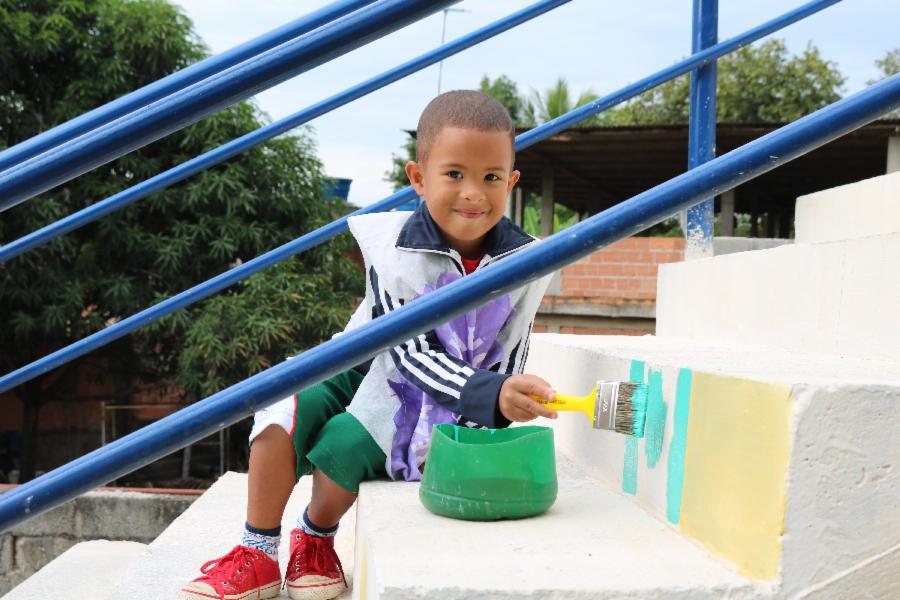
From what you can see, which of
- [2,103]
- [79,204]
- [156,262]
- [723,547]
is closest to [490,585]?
[723,547]

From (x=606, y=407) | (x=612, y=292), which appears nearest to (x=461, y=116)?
(x=606, y=407)

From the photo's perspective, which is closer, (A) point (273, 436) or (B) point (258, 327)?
(A) point (273, 436)

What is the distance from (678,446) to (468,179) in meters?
0.53

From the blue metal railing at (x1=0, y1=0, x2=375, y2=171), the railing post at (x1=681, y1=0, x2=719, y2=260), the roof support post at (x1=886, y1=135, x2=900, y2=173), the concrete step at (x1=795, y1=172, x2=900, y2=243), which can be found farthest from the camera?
the roof support post at (x1=886, y1=135, x2=900, y2=173)

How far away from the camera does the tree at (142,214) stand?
7.05m

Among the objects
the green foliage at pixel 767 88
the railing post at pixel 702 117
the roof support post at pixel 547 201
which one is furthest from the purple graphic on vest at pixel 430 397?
the green foliage at pixel 767 88

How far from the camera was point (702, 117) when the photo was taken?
7.25 feet

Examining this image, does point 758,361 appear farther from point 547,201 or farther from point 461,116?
point 547,201

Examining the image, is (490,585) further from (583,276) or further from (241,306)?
(583,276)

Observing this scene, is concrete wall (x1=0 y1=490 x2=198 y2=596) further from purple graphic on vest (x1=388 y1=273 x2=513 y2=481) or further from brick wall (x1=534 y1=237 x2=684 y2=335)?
brick wall (x1=534 y1=237 x2=684 y2=335)

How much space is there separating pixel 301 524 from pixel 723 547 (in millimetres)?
764

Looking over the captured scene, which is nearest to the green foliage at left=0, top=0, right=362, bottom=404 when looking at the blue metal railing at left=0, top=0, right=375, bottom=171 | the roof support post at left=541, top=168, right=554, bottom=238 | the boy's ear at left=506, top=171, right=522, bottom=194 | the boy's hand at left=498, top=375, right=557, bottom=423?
the roof support post at left=541, top=168, right=554, bottom=238

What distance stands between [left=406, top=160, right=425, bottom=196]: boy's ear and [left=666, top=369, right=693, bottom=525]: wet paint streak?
1.94 feet

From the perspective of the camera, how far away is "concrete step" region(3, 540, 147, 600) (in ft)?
6.32
